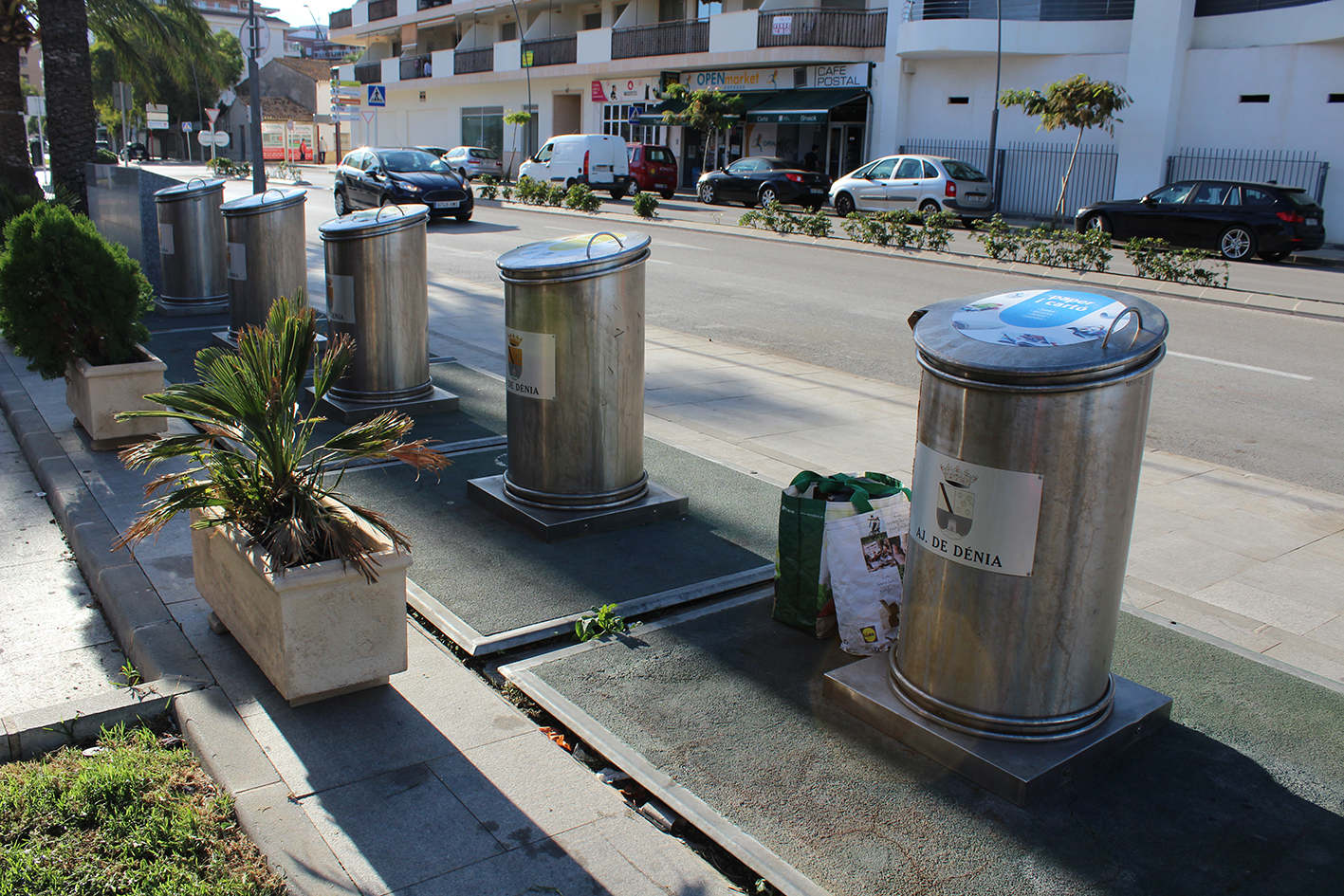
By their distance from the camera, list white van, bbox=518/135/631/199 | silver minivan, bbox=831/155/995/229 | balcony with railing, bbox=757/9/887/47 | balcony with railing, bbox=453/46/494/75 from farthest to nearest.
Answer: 1. balcony with railing, bbox=453/46/494/75
2. balcony with railing, bbox=757/9/887/47
3. white van, bbox=518/135/631/199
4. silver minivan, bbox=831/155/995/229

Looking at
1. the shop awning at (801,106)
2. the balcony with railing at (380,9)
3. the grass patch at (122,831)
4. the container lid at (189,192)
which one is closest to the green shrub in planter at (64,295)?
the grass patch at (122,831)

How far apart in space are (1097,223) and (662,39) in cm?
2305

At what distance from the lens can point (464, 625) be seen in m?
4.17

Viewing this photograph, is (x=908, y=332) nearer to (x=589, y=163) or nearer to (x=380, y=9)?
(x=589, y=163)

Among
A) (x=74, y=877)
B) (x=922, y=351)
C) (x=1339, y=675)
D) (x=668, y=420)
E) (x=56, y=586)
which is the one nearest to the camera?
(x=74, y=877)

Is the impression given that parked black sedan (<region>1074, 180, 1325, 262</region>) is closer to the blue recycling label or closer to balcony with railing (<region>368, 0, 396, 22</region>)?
the blue recycling label

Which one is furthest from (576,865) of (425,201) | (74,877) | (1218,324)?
(425,201)

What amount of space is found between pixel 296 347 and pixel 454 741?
1510 millimetres

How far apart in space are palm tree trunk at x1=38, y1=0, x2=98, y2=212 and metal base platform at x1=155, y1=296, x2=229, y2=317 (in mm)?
2234

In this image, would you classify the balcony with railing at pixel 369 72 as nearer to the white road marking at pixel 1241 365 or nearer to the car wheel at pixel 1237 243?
the car wheel at pixel 1237 243

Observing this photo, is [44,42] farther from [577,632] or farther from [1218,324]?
[1218,324]

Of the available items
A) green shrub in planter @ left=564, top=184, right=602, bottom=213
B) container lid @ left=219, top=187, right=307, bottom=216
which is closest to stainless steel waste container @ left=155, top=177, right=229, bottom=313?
container lid @ left=219, top=187, right=307, bottom=216

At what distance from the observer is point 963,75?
32344 mm

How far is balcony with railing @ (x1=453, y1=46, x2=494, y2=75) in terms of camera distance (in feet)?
166
